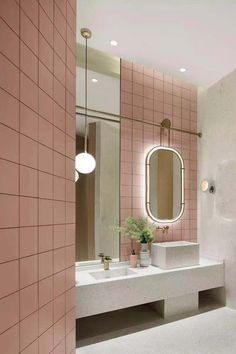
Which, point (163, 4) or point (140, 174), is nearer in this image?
point (163, 4)

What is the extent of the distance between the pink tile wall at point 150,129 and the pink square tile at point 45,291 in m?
1.66

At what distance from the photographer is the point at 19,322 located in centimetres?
107

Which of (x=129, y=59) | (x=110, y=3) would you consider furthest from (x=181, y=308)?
(x=110, y=3)

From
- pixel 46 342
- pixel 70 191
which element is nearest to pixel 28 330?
pixel 46 342

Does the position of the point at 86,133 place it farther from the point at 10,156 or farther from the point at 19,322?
the point at 19,322

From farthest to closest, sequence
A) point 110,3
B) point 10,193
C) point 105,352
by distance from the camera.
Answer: point 105,352, point 110,3, point 10,193

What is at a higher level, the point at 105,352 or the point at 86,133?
the point at 86,133

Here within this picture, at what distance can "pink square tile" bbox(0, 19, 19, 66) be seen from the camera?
1.00 m

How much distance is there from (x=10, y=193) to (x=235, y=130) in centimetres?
286

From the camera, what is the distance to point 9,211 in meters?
1.02

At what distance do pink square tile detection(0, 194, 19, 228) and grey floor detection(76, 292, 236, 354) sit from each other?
5.84ft

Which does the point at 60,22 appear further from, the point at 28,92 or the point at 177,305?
the point at 177,305

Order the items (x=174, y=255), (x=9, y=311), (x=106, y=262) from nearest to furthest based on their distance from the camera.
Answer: (x=9, y=311) < (x=106, y=262) < (x=174, y=255)

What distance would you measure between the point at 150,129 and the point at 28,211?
2376mm
